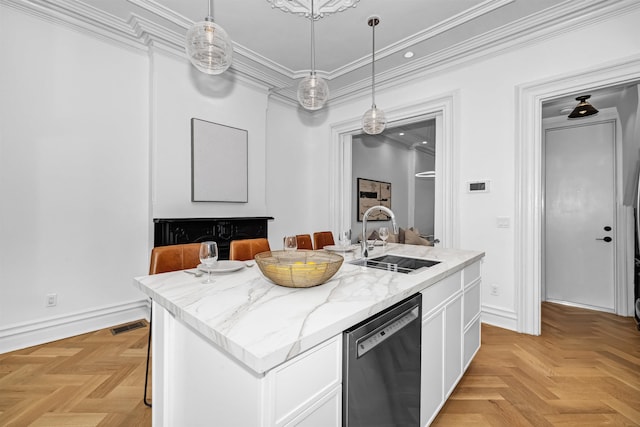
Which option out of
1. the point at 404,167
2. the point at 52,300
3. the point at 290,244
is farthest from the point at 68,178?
the point at 404,167

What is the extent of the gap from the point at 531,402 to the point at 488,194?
1.86 metres

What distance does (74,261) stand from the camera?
2.64 m

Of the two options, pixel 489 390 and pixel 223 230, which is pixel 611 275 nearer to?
pixel 489 390

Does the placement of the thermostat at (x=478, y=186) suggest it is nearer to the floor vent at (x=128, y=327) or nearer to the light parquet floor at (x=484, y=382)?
the light parquet floor at (x=484, y=382)

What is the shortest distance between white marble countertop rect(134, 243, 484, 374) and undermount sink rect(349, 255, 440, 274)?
14cm

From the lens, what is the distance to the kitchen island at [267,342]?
74 centimetres

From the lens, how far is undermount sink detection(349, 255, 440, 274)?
1648mm

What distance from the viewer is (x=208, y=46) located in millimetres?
1708

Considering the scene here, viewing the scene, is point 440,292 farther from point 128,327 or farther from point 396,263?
point 128,327

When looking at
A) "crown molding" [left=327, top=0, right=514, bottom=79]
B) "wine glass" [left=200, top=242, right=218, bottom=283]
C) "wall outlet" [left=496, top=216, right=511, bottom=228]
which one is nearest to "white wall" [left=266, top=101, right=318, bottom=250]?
"crown molding" [left=327, top=0, right=514, bottom=79]

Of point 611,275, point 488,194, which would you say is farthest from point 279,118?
point 611,275

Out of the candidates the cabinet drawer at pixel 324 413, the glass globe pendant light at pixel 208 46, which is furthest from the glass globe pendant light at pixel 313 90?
the cabinet drawer at pixel 324 413

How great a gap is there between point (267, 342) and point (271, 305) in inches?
10.7

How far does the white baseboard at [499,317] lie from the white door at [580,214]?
149 cm
